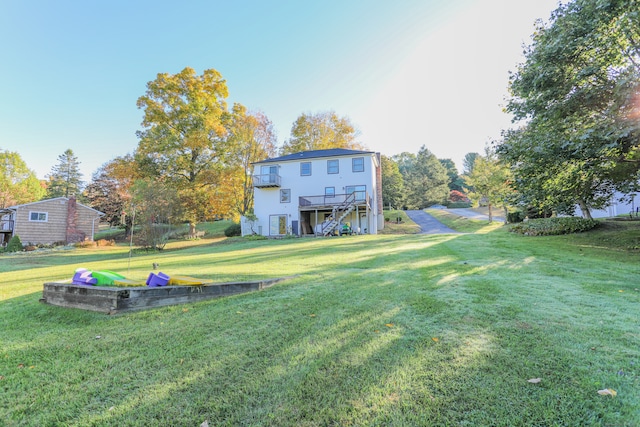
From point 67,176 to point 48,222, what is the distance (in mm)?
37117

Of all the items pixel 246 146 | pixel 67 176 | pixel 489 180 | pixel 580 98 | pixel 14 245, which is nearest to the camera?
pixel 580 98

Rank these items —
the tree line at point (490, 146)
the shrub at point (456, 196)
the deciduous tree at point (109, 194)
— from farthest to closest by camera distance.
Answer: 1. the shrub at point (456, 196)
2. the deciduous tree at point (109, 194)
3. the tree line at point (490, 146)

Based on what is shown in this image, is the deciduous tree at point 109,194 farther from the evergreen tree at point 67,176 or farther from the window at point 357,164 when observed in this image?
the window at point 357,164

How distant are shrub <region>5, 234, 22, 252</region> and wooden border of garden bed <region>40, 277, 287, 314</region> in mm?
23655

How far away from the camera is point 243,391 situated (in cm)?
204

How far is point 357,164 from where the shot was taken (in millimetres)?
24125

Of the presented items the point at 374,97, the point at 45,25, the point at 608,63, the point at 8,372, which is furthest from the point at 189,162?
the point at 608,63

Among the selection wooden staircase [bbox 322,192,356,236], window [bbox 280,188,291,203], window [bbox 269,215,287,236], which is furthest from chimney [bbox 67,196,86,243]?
wooden staircase [bbox 322,192,356,236]

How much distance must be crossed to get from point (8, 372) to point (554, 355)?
4.68 meters

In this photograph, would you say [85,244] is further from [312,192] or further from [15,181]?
[15,181]

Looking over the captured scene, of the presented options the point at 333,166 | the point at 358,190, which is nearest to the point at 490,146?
the point at 358,190

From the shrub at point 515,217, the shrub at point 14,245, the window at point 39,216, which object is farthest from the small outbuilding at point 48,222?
the shrub at point 515,217

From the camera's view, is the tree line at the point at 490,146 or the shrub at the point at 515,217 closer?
the tree line at the point at 490,146

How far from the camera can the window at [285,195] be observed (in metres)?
25.2
